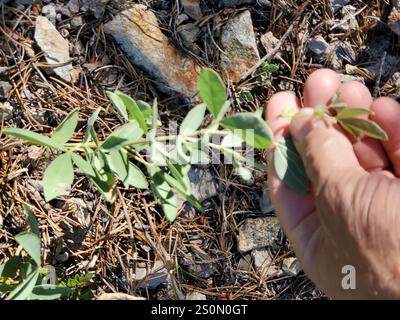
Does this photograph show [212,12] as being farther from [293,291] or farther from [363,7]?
[293,291]

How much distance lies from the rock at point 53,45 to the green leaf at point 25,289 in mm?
800

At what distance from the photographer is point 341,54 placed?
7.48 ft

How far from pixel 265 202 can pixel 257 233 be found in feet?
0.39

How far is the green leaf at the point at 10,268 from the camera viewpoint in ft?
5.56

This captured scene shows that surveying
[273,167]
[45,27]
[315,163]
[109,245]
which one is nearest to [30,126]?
[45,27]

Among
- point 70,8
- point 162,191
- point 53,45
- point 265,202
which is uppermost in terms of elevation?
point 70,8

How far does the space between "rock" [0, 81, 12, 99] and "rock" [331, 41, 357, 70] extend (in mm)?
1213

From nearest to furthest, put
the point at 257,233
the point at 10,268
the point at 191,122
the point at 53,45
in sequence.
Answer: the point at 191,122 < the point at 10,268 < the point at 53,45 < the point at 257,233

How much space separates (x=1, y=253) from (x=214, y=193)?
761 millimetres

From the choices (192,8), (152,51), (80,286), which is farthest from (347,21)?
(80,286)

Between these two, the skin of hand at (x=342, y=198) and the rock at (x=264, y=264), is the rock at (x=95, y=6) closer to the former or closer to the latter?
the skin of hand at (x=342, y=198)

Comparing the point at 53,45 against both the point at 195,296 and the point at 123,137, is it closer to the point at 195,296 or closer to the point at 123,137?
the point at 123,137

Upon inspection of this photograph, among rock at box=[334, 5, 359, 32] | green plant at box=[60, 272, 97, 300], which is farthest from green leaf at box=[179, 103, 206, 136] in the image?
rock at box=[334, 5, 359, 32]

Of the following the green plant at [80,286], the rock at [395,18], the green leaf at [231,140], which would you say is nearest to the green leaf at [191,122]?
the green leaf at [231,140]
